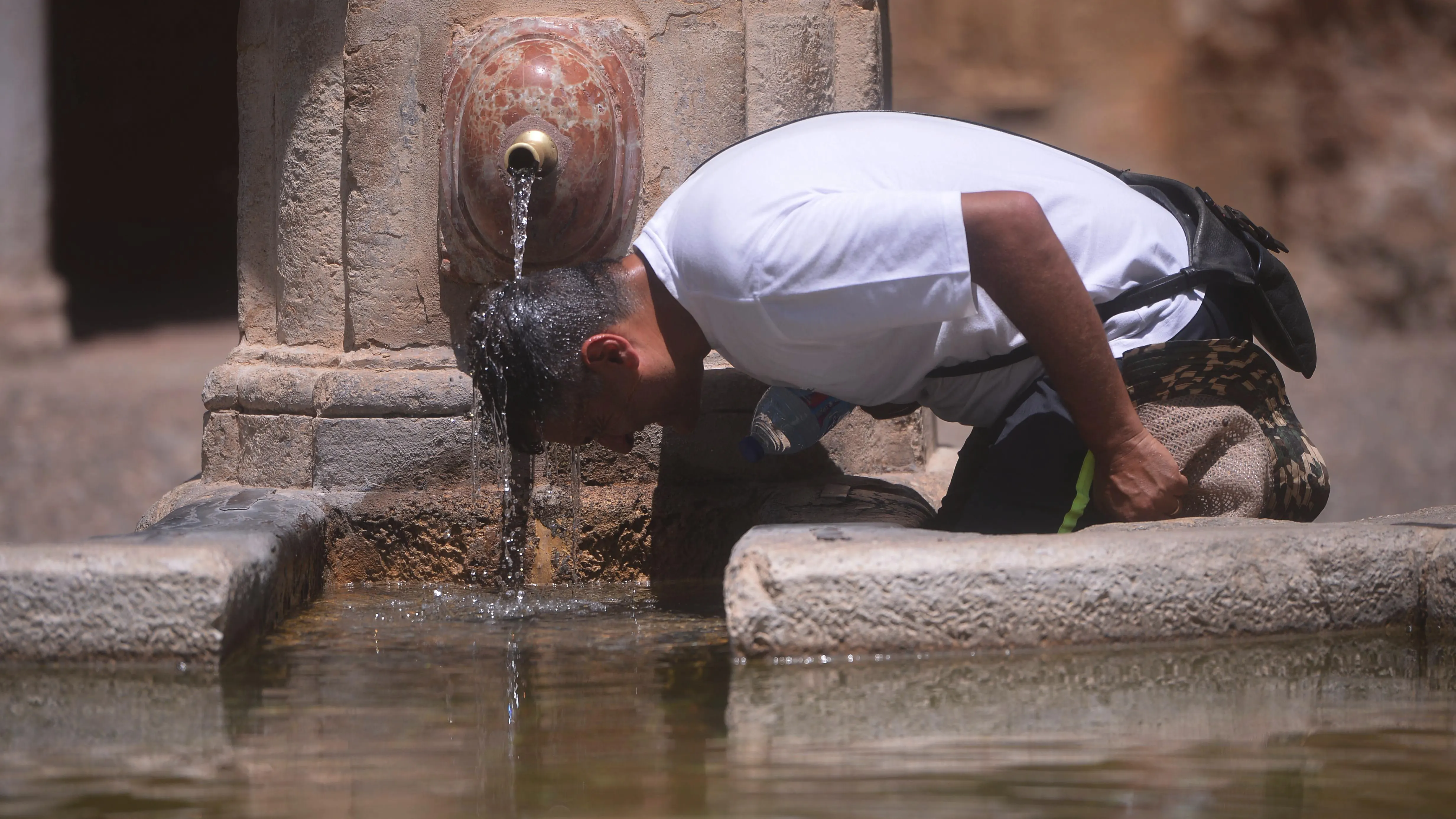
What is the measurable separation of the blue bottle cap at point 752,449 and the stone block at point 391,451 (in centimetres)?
60

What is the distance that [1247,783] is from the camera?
1.38 metres

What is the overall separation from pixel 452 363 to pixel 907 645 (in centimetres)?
134

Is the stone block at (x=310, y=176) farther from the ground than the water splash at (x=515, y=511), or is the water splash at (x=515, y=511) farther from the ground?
the stone block at (x=310, y=176)

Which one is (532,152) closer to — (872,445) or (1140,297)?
(872,445)

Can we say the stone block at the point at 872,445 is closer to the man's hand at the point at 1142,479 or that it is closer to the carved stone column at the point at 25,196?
the man's hand at the point at 1142,479

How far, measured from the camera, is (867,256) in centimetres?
203

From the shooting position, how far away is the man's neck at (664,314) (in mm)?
2305

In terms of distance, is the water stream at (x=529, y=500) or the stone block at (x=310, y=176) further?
the stone block at (x=310, y=176)

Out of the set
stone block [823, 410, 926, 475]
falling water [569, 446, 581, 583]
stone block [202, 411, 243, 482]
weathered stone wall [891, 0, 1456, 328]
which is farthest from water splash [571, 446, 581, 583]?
weathered stone wall [891, 0, 1456, 328]

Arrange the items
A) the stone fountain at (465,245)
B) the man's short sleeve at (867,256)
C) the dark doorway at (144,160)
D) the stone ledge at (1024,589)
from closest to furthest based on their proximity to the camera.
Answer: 1. the stone ledge at (1024,589)
2. the man's short sleeve at (867,256)
3. the stone fountain at (465,245)
4. the dark doorway at (144,160)

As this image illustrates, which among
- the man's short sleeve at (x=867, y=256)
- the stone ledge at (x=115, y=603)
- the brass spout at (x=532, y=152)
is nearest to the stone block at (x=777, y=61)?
the brass spout at (x=532, y=152)

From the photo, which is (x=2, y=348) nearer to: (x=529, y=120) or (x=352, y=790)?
(x=529, y=120)

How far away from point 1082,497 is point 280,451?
159cm

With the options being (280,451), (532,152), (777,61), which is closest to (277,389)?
(280,451)
